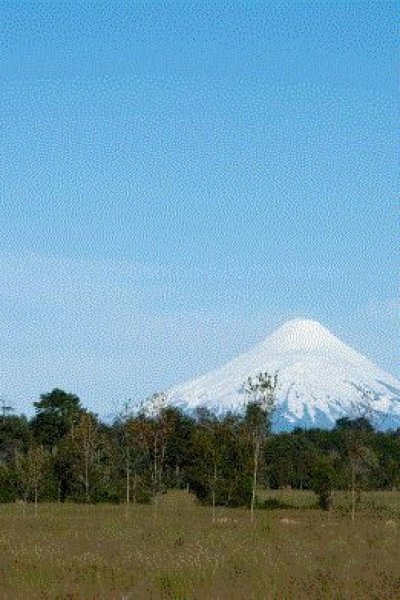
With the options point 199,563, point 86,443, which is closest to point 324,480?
point 86,443

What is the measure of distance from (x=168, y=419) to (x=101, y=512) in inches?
344

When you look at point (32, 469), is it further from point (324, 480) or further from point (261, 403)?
point (324, 480)

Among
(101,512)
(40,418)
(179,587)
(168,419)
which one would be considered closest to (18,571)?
(179,587)

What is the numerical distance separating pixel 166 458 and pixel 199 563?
6310cm

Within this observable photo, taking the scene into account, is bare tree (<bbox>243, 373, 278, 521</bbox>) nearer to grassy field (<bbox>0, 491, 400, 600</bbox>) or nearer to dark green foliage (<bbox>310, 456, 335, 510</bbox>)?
dark green foliage (<bbox>310, 456, 335, 510</bbox>)

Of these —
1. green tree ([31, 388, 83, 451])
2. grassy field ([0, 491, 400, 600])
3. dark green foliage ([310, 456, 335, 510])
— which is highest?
green tree ([31, 388, 83, 451])

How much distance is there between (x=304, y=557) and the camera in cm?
2575

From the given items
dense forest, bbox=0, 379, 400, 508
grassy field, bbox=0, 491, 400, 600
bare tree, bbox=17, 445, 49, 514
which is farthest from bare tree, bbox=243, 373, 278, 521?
bare tree, bbox=17, 445, 49, 514

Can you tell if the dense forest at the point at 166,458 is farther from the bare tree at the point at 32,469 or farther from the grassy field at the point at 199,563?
the grassy field at the point at 199,563

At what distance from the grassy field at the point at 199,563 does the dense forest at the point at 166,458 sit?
18.3 m

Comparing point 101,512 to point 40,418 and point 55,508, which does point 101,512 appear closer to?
point 55,508

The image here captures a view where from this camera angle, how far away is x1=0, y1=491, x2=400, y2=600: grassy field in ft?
59.0

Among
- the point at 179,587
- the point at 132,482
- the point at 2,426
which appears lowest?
the point at 179,587

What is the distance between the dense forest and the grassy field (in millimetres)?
18342
